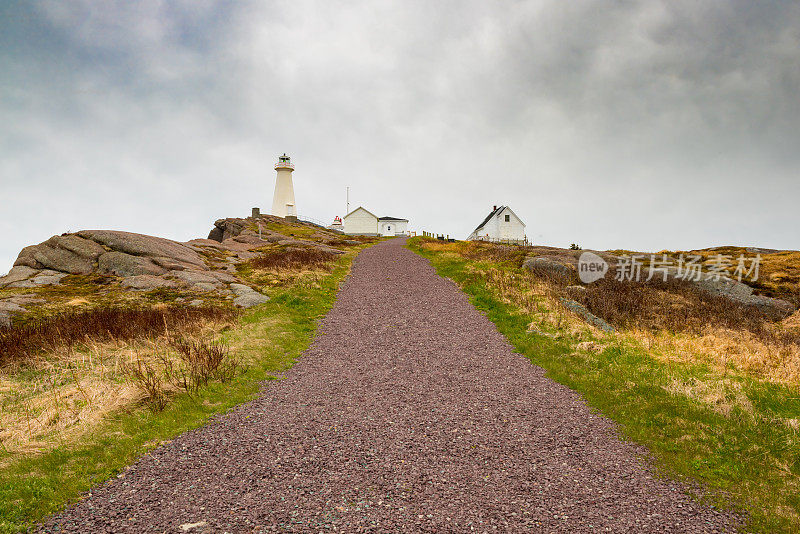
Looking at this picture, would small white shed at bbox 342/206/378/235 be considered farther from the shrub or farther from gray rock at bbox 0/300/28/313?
the shrub

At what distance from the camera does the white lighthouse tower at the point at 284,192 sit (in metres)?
93.1

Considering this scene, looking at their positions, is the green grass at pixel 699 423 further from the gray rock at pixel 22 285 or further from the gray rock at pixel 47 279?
the gray rock at pixel 22 285

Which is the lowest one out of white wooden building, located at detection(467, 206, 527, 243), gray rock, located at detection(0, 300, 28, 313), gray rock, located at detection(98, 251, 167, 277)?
gray rock, located at detection(0, 300, 28, 313)

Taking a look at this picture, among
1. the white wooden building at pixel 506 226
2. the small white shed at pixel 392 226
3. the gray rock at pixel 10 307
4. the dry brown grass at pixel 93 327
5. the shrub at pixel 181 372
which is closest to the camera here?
the shrub at pixel 181 372

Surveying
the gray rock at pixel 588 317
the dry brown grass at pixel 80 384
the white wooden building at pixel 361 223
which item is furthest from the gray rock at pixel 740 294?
the white wooden building at pixel 361 223

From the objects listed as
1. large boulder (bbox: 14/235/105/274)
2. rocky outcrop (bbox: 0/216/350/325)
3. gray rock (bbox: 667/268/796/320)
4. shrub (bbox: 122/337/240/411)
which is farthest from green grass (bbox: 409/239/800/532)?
large boulder (bbox: 14/235/105/274)

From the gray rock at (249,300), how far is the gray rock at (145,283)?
4345 mm

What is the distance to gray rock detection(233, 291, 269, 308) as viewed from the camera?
19359mm

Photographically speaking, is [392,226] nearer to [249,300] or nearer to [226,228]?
[226,228]

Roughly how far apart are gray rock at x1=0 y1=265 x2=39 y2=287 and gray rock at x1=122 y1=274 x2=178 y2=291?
5.85 meters

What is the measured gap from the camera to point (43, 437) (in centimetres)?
800

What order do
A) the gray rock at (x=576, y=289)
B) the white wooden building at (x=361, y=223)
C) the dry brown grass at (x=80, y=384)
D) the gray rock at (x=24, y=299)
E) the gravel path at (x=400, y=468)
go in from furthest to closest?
the white wooden building at (x=361, y=223), the gray rock at (x=576, y=289), the gray rock at (x=24, y=299), the dry brown grass at (x=80, y=384), the gravel path at (x=400, y=468)

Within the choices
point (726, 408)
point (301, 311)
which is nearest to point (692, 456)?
point (726, 408)

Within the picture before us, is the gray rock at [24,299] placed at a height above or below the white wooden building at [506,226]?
below
